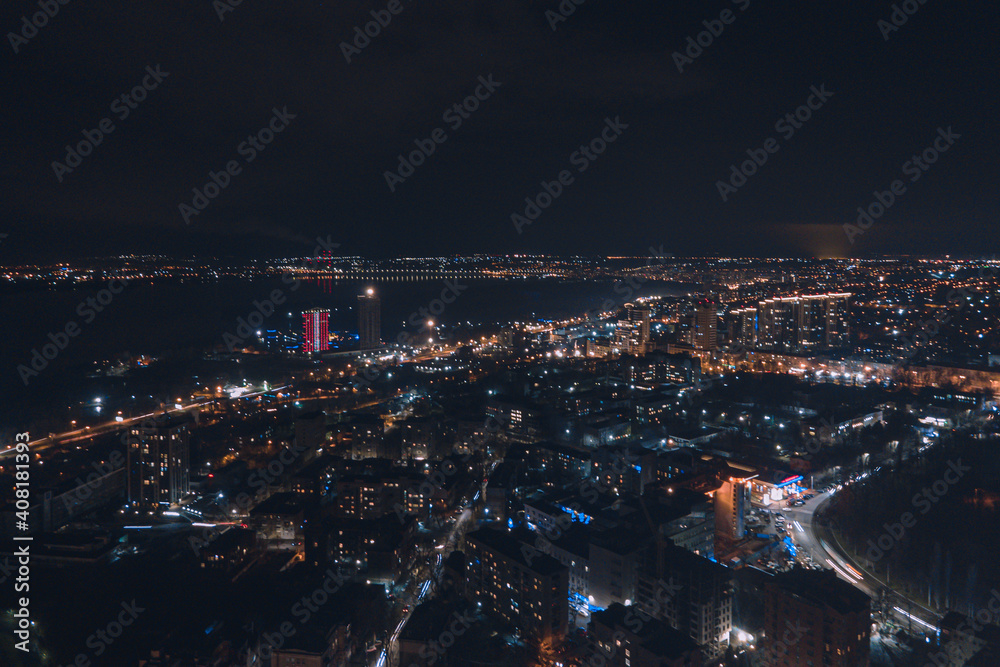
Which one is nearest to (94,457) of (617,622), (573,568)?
(573,568)

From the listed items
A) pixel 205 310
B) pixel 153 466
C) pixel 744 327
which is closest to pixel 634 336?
pixel 744 327

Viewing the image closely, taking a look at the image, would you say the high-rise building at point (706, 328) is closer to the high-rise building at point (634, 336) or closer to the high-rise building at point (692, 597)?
the high-rise building at point (634, 336)

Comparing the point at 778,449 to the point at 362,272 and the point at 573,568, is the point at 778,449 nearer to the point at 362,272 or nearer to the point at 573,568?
the point at 573,568

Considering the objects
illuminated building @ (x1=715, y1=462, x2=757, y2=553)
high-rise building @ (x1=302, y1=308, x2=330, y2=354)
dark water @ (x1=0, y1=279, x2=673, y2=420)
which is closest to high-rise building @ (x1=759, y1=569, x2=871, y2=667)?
illuminated building @ (x1=715, y1=462, x2=757, y2=553)

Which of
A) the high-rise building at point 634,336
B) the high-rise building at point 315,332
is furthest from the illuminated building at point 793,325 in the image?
the high-rise building at point 315,332

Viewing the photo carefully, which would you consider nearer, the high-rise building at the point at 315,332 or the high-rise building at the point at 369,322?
the high-rise building at the point at 369,322

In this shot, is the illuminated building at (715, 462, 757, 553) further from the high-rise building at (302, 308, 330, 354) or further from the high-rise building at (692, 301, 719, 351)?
the high-rise building at (302, 308, 330, 354)

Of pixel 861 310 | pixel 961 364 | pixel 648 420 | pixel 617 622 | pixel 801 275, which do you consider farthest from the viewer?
pixel 801 275
